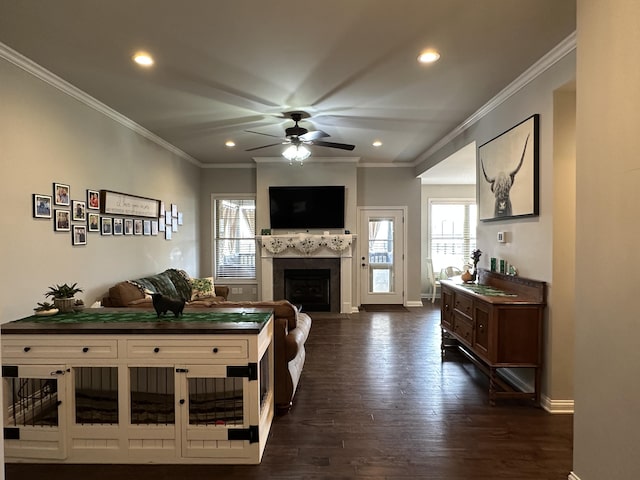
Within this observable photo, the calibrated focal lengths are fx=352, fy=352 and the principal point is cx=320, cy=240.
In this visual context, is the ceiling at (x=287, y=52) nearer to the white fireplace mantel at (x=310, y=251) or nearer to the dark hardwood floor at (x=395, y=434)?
the white fireplace mantel at (x=310, y=251)

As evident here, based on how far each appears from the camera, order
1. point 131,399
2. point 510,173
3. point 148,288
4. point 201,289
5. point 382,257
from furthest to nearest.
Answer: point 382,257 → point 201,289 → point 148,288 → point 510,173 → point 131,399

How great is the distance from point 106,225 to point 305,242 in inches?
136

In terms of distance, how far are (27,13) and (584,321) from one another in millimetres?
3911

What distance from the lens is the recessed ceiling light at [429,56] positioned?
285 centimetres

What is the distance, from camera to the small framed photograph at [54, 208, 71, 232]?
10.7 ft

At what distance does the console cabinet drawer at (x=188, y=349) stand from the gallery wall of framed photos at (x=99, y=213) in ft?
5.65

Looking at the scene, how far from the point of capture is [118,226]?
4.29 m

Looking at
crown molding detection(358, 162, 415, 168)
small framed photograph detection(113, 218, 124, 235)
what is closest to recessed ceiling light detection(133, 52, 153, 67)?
small framed photograph detection(113, 218, 124, 235)

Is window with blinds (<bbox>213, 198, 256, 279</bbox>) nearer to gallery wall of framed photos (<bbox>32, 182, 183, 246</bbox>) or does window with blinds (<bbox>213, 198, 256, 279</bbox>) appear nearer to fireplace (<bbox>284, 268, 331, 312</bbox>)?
fireplace (<bbox>284, 268, 331, 312</bbox>)

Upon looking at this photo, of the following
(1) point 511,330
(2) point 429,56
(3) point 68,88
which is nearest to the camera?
(2) point 429,56

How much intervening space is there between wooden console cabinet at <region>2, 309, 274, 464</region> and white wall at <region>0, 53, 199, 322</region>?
49 centimetres

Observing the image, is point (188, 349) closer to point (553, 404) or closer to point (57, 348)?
point (57, 348)

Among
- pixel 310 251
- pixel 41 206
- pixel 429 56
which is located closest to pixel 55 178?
pixel 41 206

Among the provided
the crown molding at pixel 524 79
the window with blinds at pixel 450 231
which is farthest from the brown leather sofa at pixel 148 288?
the window with blinds at pixel 450 231
